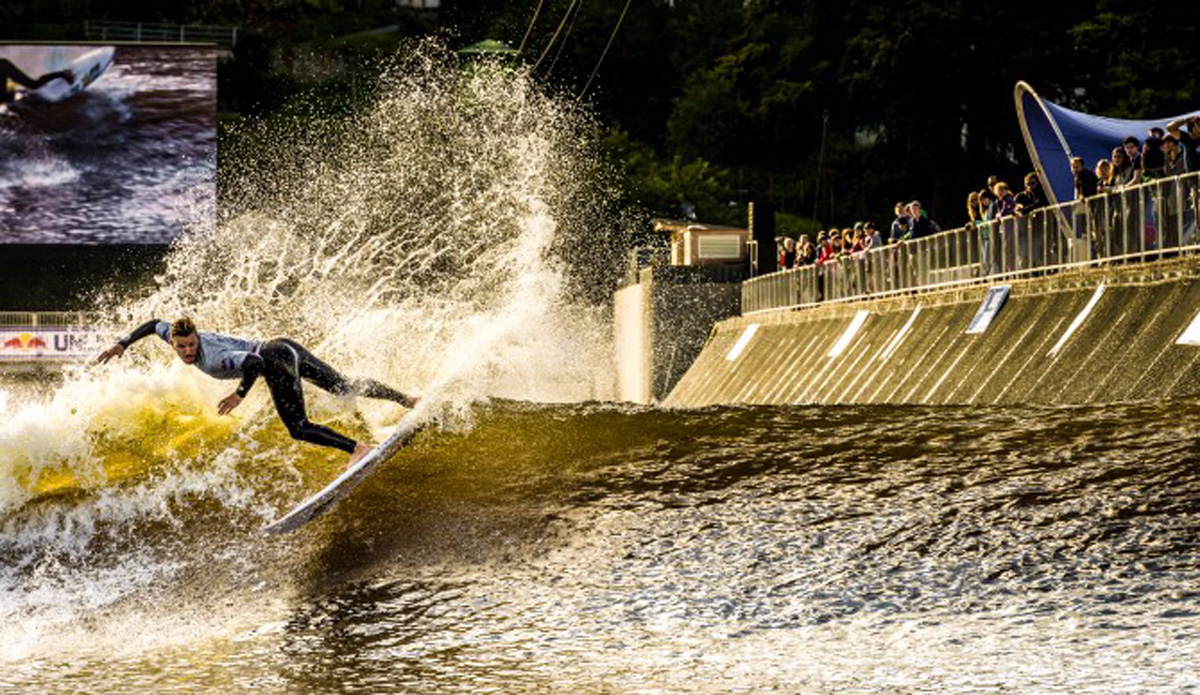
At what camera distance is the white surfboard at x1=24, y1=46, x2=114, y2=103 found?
48938 millimetres

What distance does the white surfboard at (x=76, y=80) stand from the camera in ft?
161

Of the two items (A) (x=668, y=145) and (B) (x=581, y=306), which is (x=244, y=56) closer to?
(A) (x=668, y=145)

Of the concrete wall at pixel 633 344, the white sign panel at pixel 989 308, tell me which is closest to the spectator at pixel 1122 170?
the white sign panel at pixel 989 308

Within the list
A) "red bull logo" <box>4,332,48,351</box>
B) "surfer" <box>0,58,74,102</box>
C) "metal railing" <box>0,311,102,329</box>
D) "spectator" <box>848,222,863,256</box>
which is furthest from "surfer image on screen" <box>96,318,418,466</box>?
"surfer" <box>0,58,74,102</box>

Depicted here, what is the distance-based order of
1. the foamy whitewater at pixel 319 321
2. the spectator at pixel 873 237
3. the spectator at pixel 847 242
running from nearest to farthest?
the foamy whitewater at pixel 319 321 < the spectator at pixel 873 237 < the spectator at pixel 847 242

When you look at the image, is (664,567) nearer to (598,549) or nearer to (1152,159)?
(598,549)

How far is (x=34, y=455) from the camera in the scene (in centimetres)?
1423

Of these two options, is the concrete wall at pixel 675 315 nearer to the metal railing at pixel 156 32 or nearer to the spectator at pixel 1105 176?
the spectator at pixel 1105 176

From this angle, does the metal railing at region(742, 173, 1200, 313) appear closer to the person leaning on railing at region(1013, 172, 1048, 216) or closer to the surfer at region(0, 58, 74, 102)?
the person leaning on railing at region(1013, 172, 1048, 216)

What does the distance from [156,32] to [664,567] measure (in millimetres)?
79304

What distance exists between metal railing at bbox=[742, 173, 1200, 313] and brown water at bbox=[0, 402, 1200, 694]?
319cm

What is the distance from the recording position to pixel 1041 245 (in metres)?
18.6

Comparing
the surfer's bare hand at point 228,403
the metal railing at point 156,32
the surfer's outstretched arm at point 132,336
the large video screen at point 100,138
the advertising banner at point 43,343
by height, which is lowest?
the surfer's bare hand at point 228,403

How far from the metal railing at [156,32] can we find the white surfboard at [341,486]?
72521 mm
